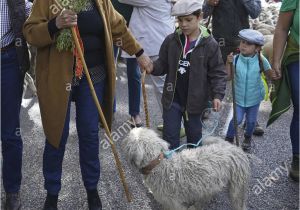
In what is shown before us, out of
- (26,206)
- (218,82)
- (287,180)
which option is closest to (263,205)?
(287,180)

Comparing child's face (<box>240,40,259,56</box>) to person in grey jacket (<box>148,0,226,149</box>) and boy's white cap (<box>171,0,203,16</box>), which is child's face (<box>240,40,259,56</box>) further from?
boy's white cap (<box>171,0,203,16</box>)

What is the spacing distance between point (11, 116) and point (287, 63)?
255 cm

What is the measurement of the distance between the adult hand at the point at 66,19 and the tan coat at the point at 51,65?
13 centimetres

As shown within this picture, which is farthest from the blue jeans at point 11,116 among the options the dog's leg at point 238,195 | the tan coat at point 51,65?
the dog's leg at point 238,195

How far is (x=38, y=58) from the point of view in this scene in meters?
3.03

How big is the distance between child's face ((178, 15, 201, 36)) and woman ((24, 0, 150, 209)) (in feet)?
1.52

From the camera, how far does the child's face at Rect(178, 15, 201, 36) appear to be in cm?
348

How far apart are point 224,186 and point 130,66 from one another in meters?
2.35

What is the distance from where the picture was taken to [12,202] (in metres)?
3.51

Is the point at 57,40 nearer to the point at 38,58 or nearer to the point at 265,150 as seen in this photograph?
the point at 38,58

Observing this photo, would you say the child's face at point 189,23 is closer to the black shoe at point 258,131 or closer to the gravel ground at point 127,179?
the gravel ground at point 127,179

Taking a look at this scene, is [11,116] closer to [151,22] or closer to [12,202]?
[12,202]

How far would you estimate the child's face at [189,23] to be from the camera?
11.4 ft

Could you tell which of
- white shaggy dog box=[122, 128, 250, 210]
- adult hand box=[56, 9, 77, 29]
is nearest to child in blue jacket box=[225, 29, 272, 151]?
white shaggy dog box=[122, 128, 250, 210]
